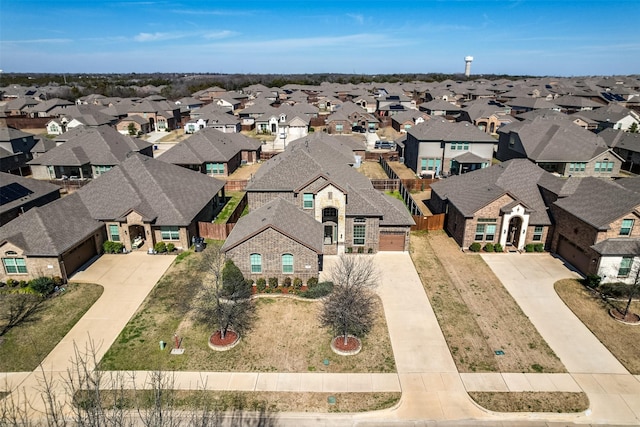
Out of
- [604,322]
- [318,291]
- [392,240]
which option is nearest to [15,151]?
[318,291]

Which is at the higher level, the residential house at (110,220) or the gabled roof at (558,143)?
the gabled roof at (558,143)

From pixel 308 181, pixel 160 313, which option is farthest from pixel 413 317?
pixel 160 313

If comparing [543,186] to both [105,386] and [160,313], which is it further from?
[105,386]

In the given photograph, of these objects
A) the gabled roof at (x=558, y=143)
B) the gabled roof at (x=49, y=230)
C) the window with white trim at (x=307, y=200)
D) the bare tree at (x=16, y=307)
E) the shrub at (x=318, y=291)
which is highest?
the gabled roof at (x=558, y=143)

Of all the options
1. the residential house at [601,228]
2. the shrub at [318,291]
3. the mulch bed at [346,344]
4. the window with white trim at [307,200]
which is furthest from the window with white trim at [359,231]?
the residential house at [601,228]

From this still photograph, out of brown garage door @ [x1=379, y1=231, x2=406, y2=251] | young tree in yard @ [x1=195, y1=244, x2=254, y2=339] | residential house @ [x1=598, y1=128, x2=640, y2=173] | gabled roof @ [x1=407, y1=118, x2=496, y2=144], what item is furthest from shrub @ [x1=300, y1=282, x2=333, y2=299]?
residential house @ [x1=598, y1=128, x2=640, y2=173]

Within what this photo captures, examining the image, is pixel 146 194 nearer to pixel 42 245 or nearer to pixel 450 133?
pixel 42 245

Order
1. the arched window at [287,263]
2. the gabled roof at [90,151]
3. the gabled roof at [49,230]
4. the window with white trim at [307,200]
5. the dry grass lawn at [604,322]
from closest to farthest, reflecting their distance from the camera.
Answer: the dry grass lawn at [604,322] < the arched window at [287,263] < the gabled roof at [49,230] < the window with white trim at [307,200] < the gabled roof at [90,151]

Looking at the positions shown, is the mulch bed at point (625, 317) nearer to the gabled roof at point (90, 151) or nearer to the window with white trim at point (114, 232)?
the window with white trim at point (114, 232)
